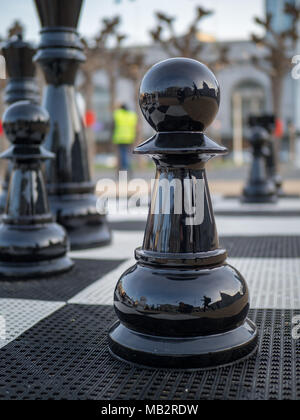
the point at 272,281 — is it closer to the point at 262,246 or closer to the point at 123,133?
the point at 262,246

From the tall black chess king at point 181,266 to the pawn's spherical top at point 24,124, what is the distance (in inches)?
44.9

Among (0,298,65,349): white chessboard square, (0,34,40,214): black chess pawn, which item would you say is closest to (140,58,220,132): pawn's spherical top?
(0,298,65,349): white chessboard square

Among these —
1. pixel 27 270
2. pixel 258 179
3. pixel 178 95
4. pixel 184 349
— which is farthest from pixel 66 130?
pixel 258 179

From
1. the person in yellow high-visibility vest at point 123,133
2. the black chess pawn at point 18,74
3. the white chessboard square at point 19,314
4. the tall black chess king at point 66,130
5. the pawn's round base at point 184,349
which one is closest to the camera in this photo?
the pawn's round base at point 184,349

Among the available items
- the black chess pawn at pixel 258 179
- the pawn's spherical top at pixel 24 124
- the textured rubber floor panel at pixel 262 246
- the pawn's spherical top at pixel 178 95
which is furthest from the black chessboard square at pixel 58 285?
the black chess pawn at pixel 258 179

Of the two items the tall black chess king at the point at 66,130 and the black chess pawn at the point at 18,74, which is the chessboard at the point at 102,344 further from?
the black chess pawn at the point at 18,74

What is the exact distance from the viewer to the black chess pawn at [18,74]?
13.0ft

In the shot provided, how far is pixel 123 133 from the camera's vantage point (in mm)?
10977

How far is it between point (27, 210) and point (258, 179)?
374 centimetres

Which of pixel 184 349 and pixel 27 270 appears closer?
pixel 184 349

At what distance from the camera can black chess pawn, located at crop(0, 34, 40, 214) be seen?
13.0 ft
